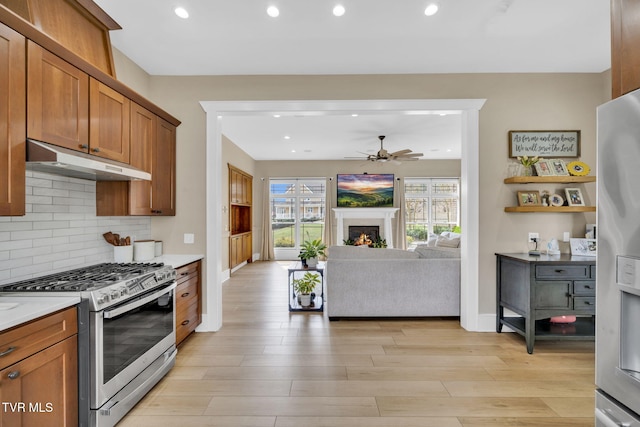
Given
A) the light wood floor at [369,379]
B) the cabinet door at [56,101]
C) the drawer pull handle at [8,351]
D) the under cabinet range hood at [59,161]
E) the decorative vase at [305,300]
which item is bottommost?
the light wood floor at [369,379]

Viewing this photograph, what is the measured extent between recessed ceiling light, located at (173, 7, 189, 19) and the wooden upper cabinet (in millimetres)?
2640

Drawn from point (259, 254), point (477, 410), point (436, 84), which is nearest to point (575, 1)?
point (436, 84)

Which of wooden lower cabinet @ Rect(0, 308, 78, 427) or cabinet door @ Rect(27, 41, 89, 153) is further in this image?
Result: cabinet door @ Rect(27, 41, 89, 153)

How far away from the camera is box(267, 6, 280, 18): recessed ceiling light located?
246 centimetres

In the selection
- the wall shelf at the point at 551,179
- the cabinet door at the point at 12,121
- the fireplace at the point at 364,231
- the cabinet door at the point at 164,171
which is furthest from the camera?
the fireplace at the point at 364,231

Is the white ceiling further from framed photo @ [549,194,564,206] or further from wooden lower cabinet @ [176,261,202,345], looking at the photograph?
wooden lower cabinet @ [176,261,202,345]

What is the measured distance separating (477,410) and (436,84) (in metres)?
3.12

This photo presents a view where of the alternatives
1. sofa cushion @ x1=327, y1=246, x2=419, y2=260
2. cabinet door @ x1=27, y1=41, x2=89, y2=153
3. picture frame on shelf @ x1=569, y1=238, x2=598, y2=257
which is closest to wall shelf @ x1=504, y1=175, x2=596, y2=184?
picture frame on shelf @ x1=569, y1=238, x2=598, y2=257

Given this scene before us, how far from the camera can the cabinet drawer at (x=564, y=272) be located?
9.66 ft

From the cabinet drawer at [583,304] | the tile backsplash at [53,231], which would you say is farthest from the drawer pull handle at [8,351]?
the cabinet drawer at [583,304]

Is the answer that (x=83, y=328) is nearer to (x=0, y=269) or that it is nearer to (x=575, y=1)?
(x=0, y=269)

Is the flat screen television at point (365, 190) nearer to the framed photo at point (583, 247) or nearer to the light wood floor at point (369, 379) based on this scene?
the light wood floor at point (369, 379)

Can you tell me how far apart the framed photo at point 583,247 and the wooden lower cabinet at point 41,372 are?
4292mm

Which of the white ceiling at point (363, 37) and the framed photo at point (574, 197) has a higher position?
the white ceiling at point (363, 37)
